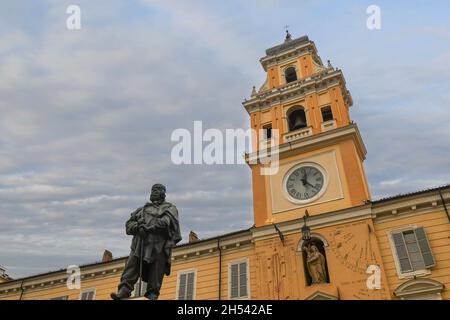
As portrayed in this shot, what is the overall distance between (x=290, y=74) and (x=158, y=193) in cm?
2232

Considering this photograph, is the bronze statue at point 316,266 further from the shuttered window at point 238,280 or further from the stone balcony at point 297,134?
the stone balcony at point 297,134

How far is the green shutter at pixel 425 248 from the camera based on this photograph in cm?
1650

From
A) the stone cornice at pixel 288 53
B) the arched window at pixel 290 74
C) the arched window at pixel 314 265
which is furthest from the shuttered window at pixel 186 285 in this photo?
the stone cornice at pixel 288 53

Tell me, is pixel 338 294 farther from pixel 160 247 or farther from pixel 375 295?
pixel 160 247

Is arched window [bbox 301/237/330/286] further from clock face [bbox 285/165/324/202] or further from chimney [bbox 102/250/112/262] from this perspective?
chimney [bbox 102/250/112/262]

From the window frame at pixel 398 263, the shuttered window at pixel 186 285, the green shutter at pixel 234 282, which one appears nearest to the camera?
the window frame at pixel 398 263

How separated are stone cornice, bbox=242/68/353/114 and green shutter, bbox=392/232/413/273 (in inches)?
435

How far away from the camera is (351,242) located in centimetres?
1841

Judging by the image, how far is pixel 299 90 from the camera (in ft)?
85.1

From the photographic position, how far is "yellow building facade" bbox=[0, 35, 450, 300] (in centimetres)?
1723

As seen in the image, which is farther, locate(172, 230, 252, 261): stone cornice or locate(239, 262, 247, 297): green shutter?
locate(172, 230, 252, 261): stone cornice

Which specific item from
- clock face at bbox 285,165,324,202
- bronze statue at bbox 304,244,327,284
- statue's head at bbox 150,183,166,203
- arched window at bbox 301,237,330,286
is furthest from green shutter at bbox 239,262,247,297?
statue's head at bbox 150,183,166,203

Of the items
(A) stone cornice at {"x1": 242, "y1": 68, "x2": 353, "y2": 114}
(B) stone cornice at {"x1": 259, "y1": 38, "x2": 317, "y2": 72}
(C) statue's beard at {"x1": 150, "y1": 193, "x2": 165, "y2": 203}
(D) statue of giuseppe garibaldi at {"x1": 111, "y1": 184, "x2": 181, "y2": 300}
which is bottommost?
(D) statue of giuseppe garibaldi at {"x1": 111, "y1": 184, "x2": 181, "y2": 300}

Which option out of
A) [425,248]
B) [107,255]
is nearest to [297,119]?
[425,248]
